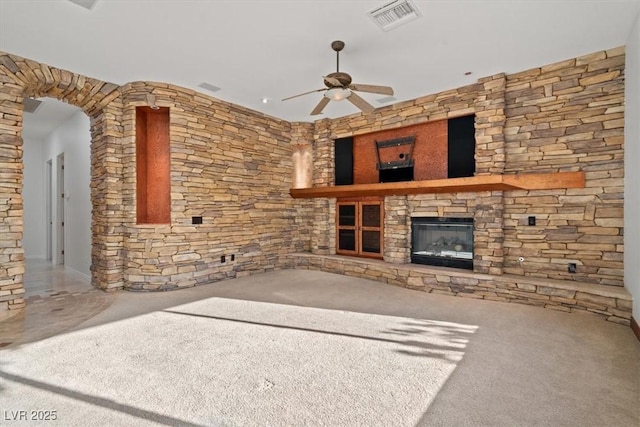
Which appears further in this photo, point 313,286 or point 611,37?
point 313,286

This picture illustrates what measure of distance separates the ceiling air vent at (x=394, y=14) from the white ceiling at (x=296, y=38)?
7 cm

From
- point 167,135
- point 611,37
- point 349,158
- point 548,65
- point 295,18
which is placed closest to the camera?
point 295,18

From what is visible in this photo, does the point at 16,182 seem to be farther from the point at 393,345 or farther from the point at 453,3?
the point at 453,3

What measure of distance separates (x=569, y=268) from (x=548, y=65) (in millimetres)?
2595

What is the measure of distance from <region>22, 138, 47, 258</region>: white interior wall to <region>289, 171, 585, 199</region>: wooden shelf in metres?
7.55

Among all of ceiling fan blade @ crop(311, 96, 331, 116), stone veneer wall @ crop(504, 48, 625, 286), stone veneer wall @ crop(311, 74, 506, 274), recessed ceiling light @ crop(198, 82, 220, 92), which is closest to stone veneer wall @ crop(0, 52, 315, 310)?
recessed ceiling light @ crop(198, 82, 220, 92)

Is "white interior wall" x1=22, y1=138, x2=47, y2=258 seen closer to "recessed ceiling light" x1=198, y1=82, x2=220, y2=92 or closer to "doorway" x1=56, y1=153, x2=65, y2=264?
"doorway" x1=56, y1=153, x2=65, y2=264

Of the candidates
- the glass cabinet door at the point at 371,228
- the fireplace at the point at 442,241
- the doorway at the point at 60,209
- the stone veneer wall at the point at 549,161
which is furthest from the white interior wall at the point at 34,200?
the stone veneer wall at the point at 549,161

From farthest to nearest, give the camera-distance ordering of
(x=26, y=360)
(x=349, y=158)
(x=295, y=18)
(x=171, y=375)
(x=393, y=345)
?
(x=349, y=158), (x=295, y=18), (x=393, y=345), (x=26, y=360), (x=171, y=375)

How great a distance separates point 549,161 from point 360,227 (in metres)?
3.06

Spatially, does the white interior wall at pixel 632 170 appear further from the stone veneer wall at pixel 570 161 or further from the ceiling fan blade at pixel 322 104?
the ceiling fan blade at pixel 322 104

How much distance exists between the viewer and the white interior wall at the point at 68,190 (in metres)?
5.47

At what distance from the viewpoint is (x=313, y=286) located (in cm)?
487

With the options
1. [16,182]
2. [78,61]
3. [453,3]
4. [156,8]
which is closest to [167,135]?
[78,61]
